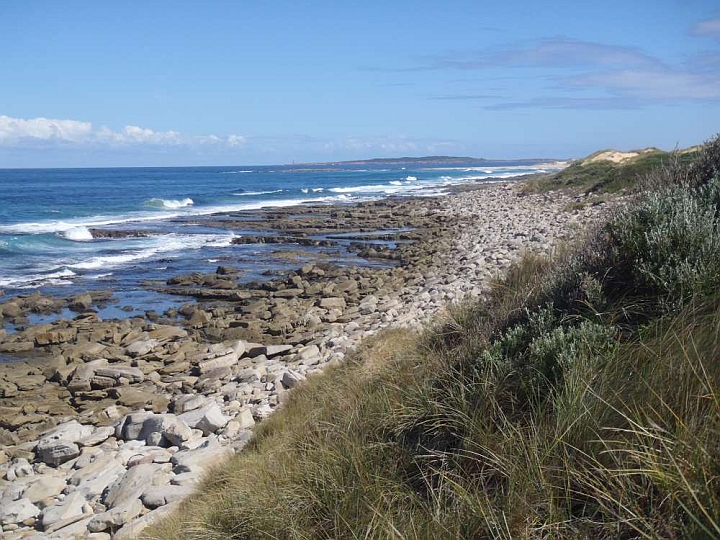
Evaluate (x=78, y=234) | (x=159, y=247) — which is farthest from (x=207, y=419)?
(x=78, y=234)

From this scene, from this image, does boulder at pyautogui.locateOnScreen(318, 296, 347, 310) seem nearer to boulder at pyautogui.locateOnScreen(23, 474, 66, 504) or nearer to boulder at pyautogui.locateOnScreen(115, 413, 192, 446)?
boulder at pyautogui.locateOnScreen(115, 413, 192, 446)

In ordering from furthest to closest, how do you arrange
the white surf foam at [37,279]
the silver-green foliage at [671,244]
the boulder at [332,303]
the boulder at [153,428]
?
the white surf foam at [37,279] < the boulder at [332,303] < the boulder at [153,428] < the silver-green foliage at [671,244]

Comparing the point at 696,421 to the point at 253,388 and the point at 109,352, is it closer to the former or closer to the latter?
the point at 253,388

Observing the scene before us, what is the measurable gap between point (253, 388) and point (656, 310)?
20.9ft

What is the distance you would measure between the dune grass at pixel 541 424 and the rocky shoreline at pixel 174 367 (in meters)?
1.63

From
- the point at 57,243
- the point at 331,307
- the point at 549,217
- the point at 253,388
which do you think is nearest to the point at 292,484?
the point at 253,388

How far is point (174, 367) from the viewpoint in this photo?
11.3 m

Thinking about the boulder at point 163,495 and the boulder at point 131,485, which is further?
the boulder at point 131,485

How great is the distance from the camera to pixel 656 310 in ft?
12.7

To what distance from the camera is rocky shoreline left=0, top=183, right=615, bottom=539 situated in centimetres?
633

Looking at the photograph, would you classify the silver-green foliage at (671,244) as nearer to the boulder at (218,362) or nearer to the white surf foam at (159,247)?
the boulder at (218,362)

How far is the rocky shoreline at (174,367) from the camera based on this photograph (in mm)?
6332

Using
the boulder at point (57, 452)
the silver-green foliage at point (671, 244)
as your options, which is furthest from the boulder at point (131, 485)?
the silver-green foliage at point (671, 244)

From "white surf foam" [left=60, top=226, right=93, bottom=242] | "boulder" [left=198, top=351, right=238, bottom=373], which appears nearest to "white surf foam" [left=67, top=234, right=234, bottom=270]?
"white surf foam" [left=60, top=226, right=93, bottom=242]
